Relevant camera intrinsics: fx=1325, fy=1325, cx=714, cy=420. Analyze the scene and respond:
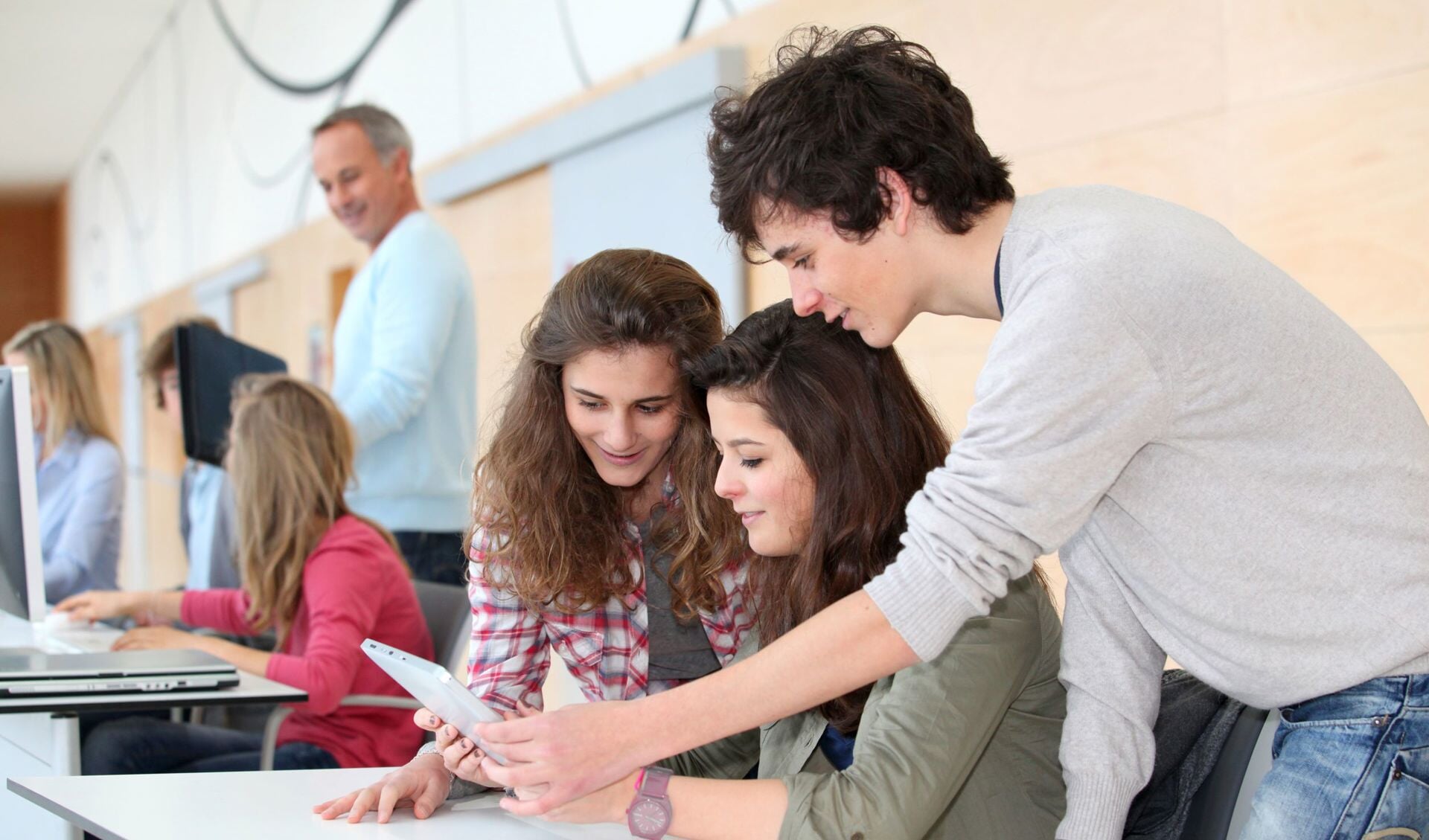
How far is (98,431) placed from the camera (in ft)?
12.3

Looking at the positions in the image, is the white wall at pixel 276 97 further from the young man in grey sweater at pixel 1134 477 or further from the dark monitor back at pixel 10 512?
the young man in grey sweater at pixel 1134 477

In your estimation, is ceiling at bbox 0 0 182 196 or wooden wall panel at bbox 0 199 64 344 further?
wooden wall panel at bbox 0 199 64 344

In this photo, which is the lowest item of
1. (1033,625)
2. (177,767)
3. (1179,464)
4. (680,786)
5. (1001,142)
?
(177,767)

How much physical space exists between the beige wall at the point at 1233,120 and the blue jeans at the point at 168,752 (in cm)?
75

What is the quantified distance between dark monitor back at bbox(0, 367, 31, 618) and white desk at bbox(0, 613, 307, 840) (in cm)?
34

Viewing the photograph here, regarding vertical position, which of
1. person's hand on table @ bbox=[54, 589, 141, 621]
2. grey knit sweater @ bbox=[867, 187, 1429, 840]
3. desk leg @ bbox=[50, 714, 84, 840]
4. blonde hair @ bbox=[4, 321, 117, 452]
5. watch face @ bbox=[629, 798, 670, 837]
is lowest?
desk leg @ bbox=[50, 714, 84, 840]

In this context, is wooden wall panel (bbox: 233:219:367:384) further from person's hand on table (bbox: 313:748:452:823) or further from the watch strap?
the watch strap

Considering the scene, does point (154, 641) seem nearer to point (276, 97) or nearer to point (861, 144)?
point (861, 144)

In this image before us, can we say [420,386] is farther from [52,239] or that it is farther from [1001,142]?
[52,239]

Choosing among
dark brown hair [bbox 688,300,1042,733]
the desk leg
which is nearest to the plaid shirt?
dark brown hair [bbox 688,300,1042,733]

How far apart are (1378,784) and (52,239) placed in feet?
52.0

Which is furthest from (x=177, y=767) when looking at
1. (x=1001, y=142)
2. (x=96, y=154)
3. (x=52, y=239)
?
(x=52, y=239)

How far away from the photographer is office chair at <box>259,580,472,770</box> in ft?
7.52

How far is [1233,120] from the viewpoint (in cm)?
206
